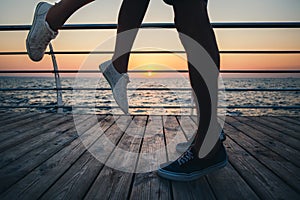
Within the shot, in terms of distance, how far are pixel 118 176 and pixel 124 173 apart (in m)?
0.03

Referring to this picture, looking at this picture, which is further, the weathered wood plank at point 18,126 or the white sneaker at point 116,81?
the weathered wood plank at point 18,126

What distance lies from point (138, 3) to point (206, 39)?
34 centimetres

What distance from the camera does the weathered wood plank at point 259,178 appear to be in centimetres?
68

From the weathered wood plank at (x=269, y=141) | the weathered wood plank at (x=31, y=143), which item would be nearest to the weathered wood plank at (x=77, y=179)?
the weathered wood plank at (x=31, y=143)

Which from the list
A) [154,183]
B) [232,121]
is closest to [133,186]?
[154,183]

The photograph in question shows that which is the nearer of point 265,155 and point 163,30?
point 265,155

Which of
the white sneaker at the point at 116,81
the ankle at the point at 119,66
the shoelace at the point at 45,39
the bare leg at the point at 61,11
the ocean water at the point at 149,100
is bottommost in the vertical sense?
the ocean water at the point at 149,100

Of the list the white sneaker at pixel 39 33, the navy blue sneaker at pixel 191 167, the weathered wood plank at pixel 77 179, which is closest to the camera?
the weathered wood plank at pixel 77 179

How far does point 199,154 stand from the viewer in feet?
2.64

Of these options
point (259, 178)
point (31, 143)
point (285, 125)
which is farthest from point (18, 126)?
point (285, 125)

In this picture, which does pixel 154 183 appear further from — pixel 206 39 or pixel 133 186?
pixel 206 39

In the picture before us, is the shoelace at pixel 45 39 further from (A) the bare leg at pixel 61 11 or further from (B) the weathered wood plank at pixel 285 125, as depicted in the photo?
(B) the weathered wood plank at pixel 285 125

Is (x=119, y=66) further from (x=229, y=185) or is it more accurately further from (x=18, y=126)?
(x=18, y=126)

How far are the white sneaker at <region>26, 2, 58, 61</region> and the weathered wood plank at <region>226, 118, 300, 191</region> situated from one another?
1.08 m
